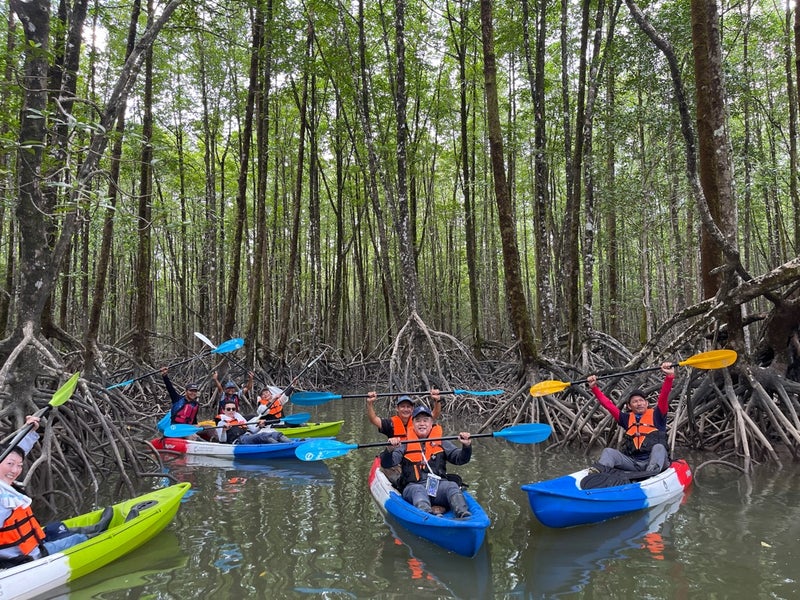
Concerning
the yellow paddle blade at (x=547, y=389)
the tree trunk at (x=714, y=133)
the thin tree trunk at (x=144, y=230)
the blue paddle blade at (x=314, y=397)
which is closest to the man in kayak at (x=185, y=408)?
the blue paddle blade at (x=314, y=397)

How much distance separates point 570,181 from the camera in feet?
31.2

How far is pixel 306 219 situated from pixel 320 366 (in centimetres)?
825

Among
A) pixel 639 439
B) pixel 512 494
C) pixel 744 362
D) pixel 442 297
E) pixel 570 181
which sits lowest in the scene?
pixel 512 494

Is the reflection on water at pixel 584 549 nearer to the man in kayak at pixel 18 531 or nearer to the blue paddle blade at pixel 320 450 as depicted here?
the blue paddle blade at pixel 320 450

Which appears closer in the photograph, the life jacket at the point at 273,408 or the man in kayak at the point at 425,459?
the man in kayak at the point at 425,459

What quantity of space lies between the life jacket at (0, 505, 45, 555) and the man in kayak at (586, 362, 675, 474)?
4.55m

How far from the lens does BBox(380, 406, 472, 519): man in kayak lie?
14.3 feet

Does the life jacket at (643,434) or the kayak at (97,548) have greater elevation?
the life jacket at (643,434)

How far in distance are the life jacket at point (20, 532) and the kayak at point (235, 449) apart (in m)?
3.65

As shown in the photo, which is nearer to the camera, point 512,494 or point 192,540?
point 192,540

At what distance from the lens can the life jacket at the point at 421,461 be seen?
4.71 m

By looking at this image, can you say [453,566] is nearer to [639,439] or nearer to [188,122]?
[639,439]

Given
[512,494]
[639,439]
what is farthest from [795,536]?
[512,494]

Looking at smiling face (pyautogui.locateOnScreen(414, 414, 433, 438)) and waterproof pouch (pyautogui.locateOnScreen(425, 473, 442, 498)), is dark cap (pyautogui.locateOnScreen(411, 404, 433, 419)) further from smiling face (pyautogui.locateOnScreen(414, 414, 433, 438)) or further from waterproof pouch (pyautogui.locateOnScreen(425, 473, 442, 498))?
waterproof pouch (pyautogui.locateOnScreen(425, 473, 442, 498))
